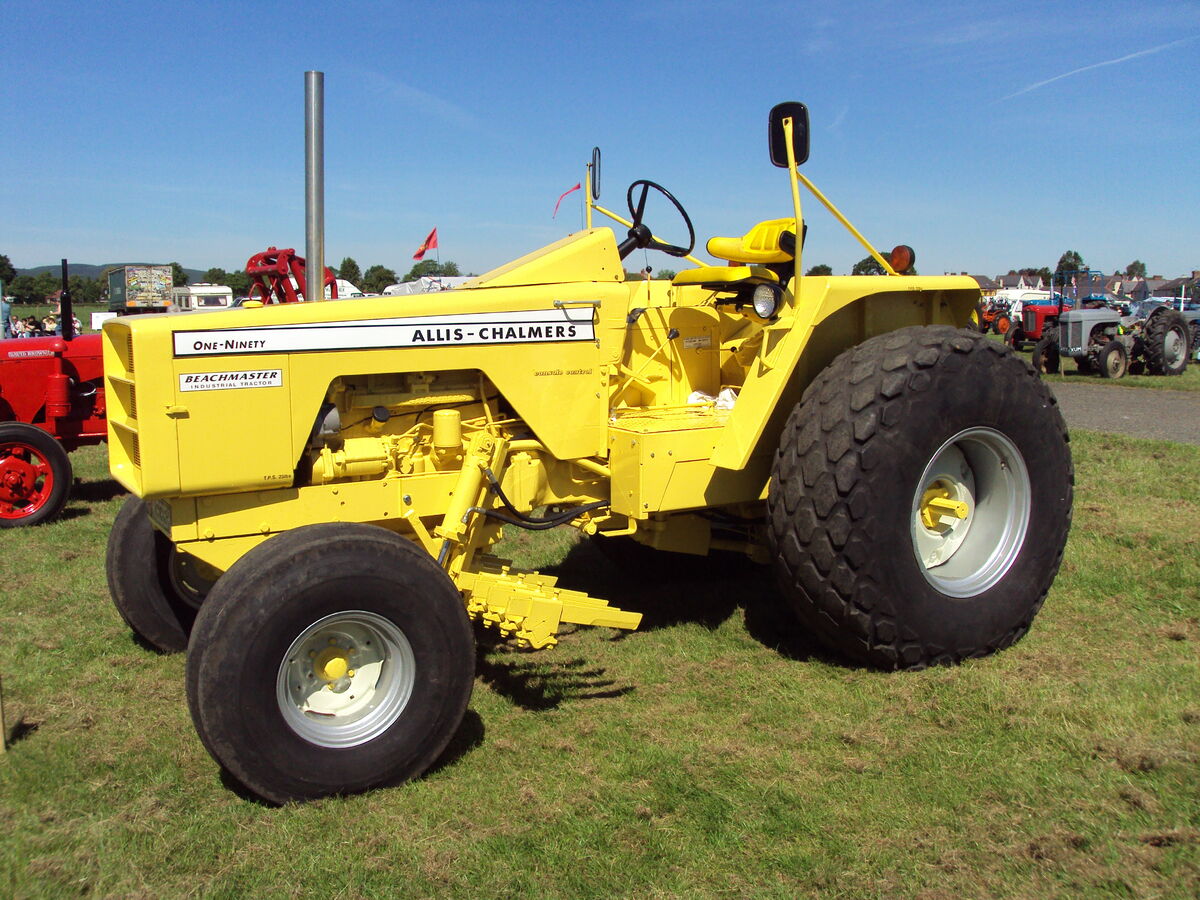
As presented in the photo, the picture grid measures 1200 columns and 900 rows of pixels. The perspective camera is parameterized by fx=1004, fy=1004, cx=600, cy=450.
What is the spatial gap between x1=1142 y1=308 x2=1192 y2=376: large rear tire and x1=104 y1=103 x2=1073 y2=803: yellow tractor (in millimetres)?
15034

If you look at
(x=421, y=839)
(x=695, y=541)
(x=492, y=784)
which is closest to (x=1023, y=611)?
(x=695, y=541)

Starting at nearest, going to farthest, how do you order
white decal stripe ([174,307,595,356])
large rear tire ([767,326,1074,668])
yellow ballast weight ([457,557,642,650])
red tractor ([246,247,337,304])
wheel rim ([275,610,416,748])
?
wheel rim ([275,610,416,748]), white decal stripe ([174,307,595,356]), yellow ballast weight ([457,557,642,650]), large rear tire ([767,326,1074,668]), red tractor ([246,247,337,304])

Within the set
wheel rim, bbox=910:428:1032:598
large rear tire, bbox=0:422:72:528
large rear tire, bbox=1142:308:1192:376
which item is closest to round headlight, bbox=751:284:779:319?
wheel rim, bbox=910:428:1032:598

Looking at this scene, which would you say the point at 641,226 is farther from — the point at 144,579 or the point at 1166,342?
the point at 1166,342

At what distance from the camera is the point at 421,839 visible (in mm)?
2949

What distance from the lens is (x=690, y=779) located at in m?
3.29

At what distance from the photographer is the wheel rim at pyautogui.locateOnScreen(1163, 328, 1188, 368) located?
17.6 m

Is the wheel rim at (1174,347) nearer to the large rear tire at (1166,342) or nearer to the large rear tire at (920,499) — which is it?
the large rear tire at (1166,342)

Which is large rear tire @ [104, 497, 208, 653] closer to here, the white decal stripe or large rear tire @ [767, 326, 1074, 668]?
the white decal stripe

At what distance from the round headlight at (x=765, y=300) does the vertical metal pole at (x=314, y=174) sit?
5.77ft

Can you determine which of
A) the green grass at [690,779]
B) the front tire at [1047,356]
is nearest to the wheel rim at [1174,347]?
the front tire at [1047,356]

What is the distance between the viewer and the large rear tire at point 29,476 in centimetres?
762

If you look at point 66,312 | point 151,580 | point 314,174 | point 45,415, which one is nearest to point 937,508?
point 314,174

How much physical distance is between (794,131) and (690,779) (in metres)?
2.55
